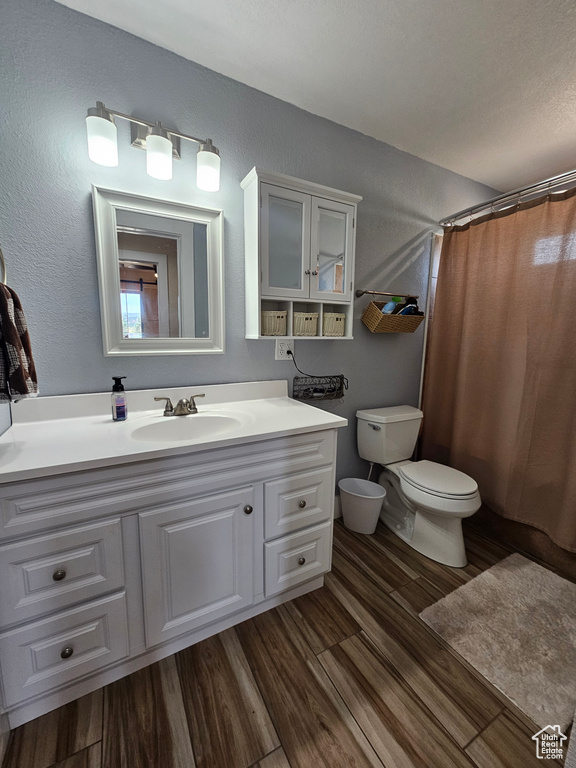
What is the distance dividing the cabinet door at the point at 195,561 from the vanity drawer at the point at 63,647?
0.10m

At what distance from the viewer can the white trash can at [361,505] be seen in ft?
6.07

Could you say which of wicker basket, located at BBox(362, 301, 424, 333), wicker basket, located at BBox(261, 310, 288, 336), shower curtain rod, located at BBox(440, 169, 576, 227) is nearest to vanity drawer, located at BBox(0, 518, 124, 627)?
wicker basket, located at BBox(261, 310, 288, 336)

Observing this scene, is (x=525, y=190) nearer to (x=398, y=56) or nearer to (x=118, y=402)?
(x=398, y=56)

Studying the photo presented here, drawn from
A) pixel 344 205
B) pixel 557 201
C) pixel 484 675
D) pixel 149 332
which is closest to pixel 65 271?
pixel 149 332

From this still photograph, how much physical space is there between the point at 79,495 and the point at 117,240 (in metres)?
0.99

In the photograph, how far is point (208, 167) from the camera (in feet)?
4.34

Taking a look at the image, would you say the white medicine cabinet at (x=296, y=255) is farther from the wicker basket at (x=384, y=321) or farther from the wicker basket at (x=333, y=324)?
the wicker basket at (x=384, y=321)

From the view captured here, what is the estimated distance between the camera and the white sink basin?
1.27 metres

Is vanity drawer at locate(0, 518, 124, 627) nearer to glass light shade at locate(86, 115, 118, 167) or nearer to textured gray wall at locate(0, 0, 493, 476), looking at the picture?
textured gray wall at locate(0, 0, 493, 476)

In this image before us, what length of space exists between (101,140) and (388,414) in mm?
1854

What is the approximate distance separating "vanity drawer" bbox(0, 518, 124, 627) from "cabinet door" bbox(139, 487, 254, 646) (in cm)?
9

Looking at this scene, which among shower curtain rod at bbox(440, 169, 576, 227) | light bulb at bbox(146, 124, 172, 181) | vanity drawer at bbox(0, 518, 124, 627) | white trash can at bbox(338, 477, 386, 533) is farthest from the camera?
white trash can at bbox(338, 477, 386, 533)

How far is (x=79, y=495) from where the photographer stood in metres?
0.89

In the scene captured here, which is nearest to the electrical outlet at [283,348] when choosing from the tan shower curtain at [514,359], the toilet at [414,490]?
the toilet at [414,490]
